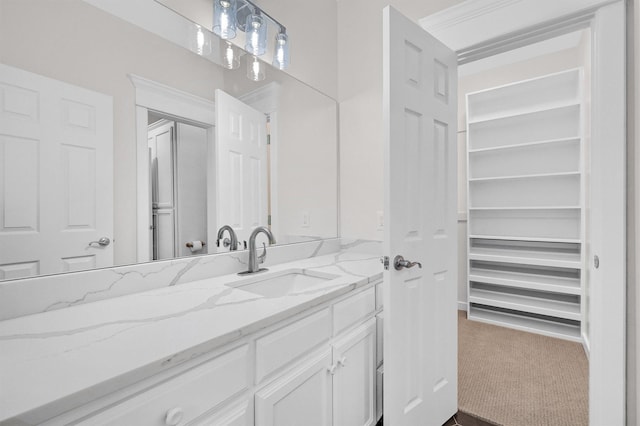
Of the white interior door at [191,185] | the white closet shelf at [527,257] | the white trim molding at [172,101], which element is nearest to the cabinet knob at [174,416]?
the white interior door at [191,185]

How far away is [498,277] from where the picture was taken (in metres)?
3.01

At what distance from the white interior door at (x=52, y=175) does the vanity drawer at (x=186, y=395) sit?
64cm

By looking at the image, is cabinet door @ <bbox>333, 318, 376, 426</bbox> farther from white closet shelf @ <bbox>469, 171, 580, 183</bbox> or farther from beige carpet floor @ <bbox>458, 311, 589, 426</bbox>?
white closet shelf @ <bbox>469, 171, 580, 183</bbox>

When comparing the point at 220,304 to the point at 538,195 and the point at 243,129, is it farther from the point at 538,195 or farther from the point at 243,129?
the point at 538,195

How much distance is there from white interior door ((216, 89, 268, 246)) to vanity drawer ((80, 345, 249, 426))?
0.84 metres

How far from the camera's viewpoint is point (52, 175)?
1007 millimetres

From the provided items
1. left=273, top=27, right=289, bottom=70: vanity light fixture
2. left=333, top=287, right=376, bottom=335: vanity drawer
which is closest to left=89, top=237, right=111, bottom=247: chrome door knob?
left=333, top=287, right=376, bottom=335: vanity drawer

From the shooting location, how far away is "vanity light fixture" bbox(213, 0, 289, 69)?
1.56 metres

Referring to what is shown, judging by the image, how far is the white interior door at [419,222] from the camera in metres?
1.28

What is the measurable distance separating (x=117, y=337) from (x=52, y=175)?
1.99ft

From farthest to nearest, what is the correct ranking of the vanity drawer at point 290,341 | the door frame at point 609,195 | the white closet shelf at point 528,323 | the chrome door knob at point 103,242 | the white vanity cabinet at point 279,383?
the white closet shelf at point 528,323
the door frame at point 609,195
the chrome door knob at point 103,242
the vanity drawer at point 290,341
the white vanity cabinet at point 279,383

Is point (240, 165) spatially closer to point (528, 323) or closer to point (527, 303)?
point (527, 303)

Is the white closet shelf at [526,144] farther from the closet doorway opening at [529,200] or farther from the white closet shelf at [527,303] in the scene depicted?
the white closet shelf at [527,303]

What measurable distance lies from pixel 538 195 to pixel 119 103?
3.33 metres
